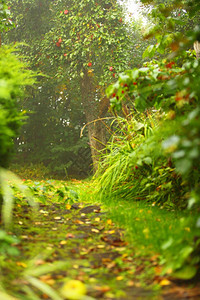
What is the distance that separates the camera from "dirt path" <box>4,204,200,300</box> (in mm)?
1439

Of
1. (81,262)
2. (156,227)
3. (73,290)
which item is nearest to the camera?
(73,290)

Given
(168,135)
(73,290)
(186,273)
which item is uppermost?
(168,135)

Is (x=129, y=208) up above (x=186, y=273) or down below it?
above

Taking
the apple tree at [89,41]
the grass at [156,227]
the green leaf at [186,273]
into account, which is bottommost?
the green leaf at [186,273]

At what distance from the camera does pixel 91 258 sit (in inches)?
73.7

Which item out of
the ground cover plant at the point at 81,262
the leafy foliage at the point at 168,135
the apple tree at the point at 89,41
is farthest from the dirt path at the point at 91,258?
the apple tree at the point at 89,41

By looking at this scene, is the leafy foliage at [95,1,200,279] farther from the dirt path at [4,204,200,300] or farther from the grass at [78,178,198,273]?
the dirt path at [4,204,200,300]

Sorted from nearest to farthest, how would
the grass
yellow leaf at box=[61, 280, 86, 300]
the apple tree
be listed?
yellow leaf at box=[61, 280, 86, 300], the grass, the apple tree

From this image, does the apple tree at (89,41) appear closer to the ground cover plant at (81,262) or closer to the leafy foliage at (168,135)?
the leafy foliage at (168,135)

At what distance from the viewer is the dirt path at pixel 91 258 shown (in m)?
1.44

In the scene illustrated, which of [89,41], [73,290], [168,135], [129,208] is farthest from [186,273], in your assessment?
[89,41]

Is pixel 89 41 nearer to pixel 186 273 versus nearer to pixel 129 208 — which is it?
pixel 129 208

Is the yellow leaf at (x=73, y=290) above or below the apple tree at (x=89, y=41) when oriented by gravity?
below

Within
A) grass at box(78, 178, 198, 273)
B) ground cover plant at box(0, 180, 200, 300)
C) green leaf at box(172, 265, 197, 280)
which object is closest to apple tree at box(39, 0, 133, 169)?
grass at box(78, 178, 198, 273)
